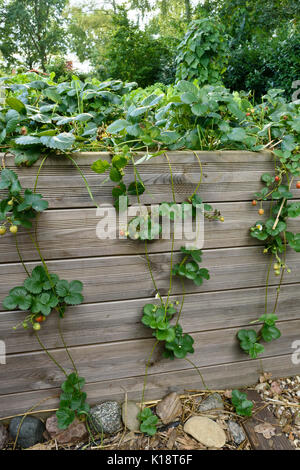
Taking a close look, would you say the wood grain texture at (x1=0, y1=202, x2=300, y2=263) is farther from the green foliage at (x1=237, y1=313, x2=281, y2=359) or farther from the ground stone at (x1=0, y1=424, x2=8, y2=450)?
the ground stone at (x1=0, y1=424, x2=8, y2=450)

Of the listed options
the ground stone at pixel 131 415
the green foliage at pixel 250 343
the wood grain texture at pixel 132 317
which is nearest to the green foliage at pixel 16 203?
the wood grain texture at pixel 132 317

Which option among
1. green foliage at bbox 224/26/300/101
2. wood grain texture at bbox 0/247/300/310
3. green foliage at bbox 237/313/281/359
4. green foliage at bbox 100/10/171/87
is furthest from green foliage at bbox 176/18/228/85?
green foliage at bbox 100/10/171/87

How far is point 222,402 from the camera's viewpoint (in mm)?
1346

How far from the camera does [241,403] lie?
129 centimetres

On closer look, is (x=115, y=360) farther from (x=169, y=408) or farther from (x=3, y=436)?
(x=3, y=436)

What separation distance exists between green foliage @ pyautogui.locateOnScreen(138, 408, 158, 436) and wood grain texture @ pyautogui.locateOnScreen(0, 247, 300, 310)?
0.44 metres

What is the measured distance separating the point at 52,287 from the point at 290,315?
993mm

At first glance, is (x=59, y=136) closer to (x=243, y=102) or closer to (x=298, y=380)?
(x=243, y=102)

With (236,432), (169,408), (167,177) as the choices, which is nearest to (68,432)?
(169,408)

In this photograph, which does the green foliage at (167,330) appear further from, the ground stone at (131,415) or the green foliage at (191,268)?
the ground stone at (131,415)

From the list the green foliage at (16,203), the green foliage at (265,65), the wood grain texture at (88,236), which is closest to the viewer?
the green foliage at (16,203)

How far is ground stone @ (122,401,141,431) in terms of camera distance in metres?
1.23

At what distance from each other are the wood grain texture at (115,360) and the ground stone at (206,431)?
19 cm

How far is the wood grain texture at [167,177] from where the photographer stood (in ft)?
3.30
